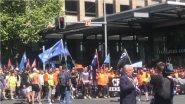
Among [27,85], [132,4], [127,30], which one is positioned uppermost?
[132,4]

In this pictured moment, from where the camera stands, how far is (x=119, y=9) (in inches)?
2313

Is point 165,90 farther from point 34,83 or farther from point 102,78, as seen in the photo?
point 102,78

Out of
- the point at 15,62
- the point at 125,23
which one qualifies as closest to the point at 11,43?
the point at 15,62

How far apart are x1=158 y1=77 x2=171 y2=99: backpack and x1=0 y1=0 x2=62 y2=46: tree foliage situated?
95.8 feet

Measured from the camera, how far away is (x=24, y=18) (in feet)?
128

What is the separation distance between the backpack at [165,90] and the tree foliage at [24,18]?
1149 inches

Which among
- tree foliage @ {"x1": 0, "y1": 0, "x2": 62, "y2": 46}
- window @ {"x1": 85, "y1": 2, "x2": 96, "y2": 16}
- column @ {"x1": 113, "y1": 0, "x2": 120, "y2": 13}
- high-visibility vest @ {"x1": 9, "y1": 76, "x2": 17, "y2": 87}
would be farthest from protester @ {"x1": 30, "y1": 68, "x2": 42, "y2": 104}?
column @ {"x1": 113, "y1": 0, "x2": 120, "y2": 13}

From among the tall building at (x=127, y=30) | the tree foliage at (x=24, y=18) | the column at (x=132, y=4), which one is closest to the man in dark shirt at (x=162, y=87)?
the tall building at (x=127, y=30)

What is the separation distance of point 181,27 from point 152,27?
2.88m

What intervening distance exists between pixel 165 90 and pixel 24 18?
96.5 feet

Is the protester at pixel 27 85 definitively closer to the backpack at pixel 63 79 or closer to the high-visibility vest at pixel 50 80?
the high-visibility vest at pixel 50 80

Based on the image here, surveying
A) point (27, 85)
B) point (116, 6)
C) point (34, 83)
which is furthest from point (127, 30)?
point (34, 83)

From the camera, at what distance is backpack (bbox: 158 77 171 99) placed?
34.7 ft

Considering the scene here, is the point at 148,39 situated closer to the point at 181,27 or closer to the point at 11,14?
the point at 181,27
